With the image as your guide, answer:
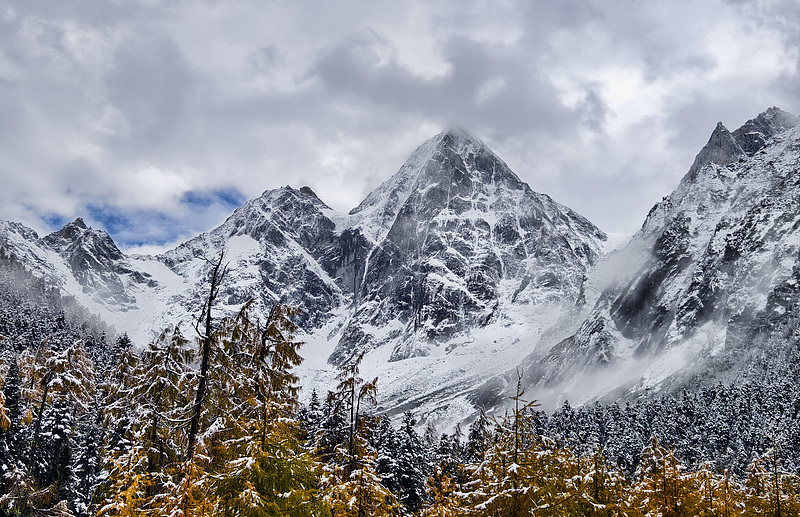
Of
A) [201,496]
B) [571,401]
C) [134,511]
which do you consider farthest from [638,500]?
[571,401]

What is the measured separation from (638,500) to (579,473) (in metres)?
3.65

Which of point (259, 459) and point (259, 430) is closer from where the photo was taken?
point (259, 459)

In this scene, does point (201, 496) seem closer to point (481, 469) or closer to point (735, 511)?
point (481, 469)

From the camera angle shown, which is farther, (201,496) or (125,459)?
(125,459)

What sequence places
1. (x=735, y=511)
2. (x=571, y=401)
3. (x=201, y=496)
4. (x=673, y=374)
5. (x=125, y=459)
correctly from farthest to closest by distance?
(x=571, y=401)
(x=673, y=374)
(x=735, y=511)
(x=125, y=459)
(x=201, y=496)

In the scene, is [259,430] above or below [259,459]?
above

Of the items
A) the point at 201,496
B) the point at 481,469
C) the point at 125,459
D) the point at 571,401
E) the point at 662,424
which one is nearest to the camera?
the point at 201,496

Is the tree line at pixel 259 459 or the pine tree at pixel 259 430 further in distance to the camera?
the tree line at pixel 259 459

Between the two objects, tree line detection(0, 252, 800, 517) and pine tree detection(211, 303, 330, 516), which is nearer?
pine tree detection(211, 303, 330, 516)

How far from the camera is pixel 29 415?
13.4 metres

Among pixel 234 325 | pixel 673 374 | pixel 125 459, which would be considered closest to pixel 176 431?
pixel 125 459

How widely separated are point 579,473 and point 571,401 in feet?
614

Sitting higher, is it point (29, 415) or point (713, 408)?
point (29, 415)

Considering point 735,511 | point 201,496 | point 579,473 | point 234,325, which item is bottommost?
point 735,511
